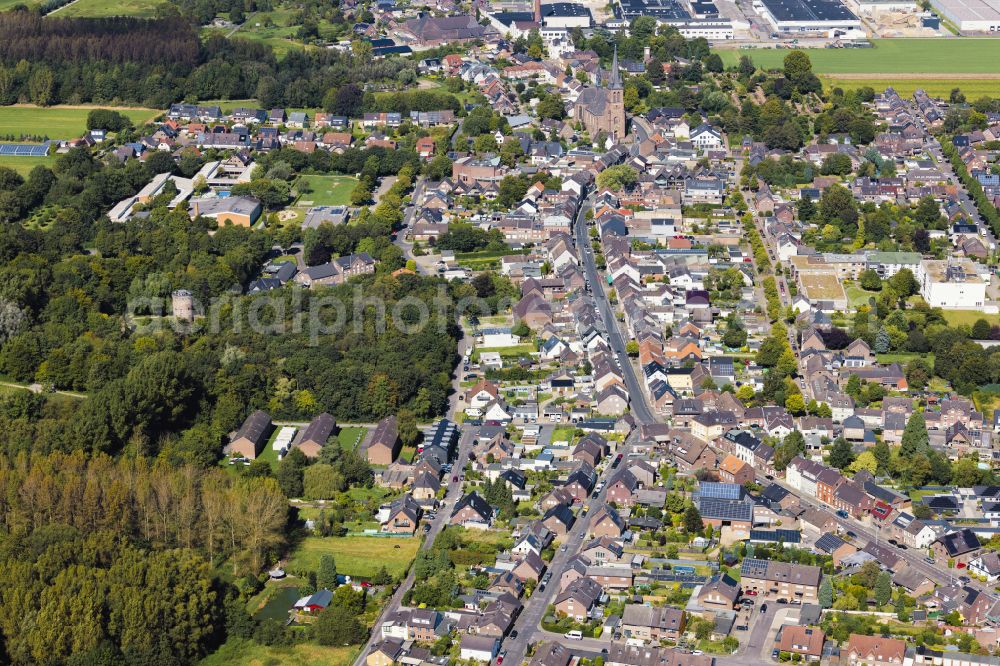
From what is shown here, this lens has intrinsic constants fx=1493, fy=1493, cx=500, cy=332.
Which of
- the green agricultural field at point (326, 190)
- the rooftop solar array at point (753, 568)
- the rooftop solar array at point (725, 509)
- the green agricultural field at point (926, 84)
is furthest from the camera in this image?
the green agricultural field at point (926, 84)

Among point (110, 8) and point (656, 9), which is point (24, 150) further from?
point (656, 9)

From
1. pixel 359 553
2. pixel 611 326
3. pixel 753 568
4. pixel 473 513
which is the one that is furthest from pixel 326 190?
pixel 753 568

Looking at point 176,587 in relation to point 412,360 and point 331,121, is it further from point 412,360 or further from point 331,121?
point 331,121

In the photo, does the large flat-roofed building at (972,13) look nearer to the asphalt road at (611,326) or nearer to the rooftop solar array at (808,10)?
the rooftop solar array at (808,10)

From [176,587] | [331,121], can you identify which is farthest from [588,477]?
[331,121]

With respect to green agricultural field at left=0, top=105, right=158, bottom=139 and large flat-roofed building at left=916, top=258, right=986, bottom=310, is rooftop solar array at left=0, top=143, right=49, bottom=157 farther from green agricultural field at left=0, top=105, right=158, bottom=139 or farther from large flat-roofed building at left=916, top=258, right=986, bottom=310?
large flat-roofed building at left=916, top=258, right=986, bottom=310

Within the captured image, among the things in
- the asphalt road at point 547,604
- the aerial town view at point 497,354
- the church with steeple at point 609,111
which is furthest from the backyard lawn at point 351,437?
the church with steeple at point 609,111
